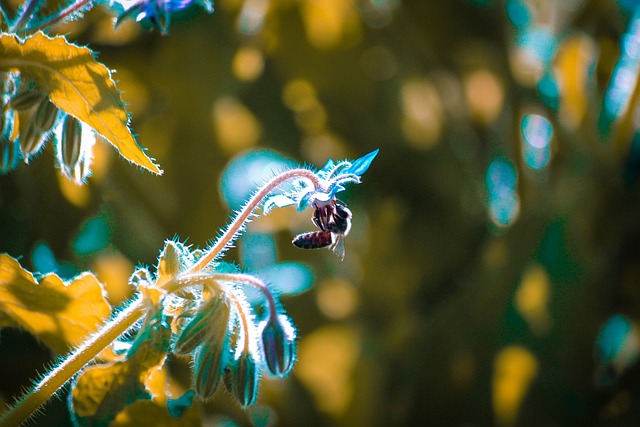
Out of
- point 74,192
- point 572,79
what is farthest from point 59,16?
point 572,79

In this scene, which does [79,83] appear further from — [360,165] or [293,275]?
[293,275]

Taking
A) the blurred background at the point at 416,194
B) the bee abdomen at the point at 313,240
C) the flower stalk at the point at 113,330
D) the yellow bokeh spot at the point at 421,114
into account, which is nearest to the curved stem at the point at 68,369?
the flower stalk at the point at 113,330

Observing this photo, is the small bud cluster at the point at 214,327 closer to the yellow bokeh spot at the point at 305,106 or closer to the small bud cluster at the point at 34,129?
the small bud cluster at the point at 34,129

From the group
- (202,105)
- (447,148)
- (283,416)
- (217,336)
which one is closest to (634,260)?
(447,148)

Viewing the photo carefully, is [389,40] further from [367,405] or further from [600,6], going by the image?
[367,405]

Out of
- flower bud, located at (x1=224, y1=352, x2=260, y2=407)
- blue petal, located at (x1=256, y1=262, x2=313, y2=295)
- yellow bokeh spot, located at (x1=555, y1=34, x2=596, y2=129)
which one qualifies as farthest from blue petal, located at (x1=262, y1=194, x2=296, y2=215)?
yellow bokeh spot, located at (x1=555, y1=34, x2=596, y2=129)

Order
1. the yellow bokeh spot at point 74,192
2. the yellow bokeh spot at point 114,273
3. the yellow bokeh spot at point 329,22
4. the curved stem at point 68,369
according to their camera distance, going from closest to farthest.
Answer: the curved stem at point 68,369
the yellow bokeh spot at point 74,192
the yellow bokeh spot at point 114,273
the yellow bokeh spot at point 329,22
